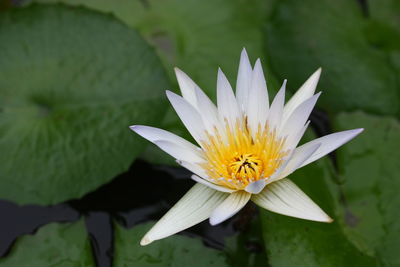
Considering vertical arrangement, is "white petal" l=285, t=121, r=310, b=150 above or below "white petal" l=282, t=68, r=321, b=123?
below

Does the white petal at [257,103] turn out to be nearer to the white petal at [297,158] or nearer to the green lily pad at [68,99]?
the white petal at [297,158]

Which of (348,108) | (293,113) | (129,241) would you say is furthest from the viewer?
(348,108)

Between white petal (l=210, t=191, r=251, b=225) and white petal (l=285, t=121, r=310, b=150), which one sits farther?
white petal (l=285, t=121, r=310, b=150)

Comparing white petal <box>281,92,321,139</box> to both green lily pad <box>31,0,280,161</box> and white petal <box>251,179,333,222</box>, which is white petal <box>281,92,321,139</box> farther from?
green lily pad <box>31,0,280,161</box>

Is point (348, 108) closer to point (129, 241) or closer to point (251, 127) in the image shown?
point (251, 127)

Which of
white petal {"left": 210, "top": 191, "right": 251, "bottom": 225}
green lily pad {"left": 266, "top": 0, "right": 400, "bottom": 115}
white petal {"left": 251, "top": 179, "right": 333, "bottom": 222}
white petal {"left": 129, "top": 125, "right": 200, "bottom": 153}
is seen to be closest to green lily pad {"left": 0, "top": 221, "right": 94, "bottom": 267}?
white petal {"left": 129, "top": 125, "right": 200, "bottom": 153}

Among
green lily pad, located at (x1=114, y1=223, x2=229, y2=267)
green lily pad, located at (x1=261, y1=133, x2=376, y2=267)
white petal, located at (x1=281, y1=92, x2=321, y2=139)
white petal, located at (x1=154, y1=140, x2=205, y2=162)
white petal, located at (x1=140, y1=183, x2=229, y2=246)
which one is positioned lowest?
green lily pad, located at (x1=114, y1=223, x2=229, y2=267)

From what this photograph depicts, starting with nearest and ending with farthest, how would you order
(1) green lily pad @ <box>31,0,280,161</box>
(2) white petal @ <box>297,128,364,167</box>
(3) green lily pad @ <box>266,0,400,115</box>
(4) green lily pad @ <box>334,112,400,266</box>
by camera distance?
(2) white petal @ <box>297,128,364,167</box> → (4) green lily pad @ <box>334,112,400,266</box> → (3) green lily pad @ <box>266,0,400,115</box> → (1) green lily pad @ <box>31,0,280,161</box>

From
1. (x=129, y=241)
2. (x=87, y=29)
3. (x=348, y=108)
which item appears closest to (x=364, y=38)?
(x=348, y=108)
